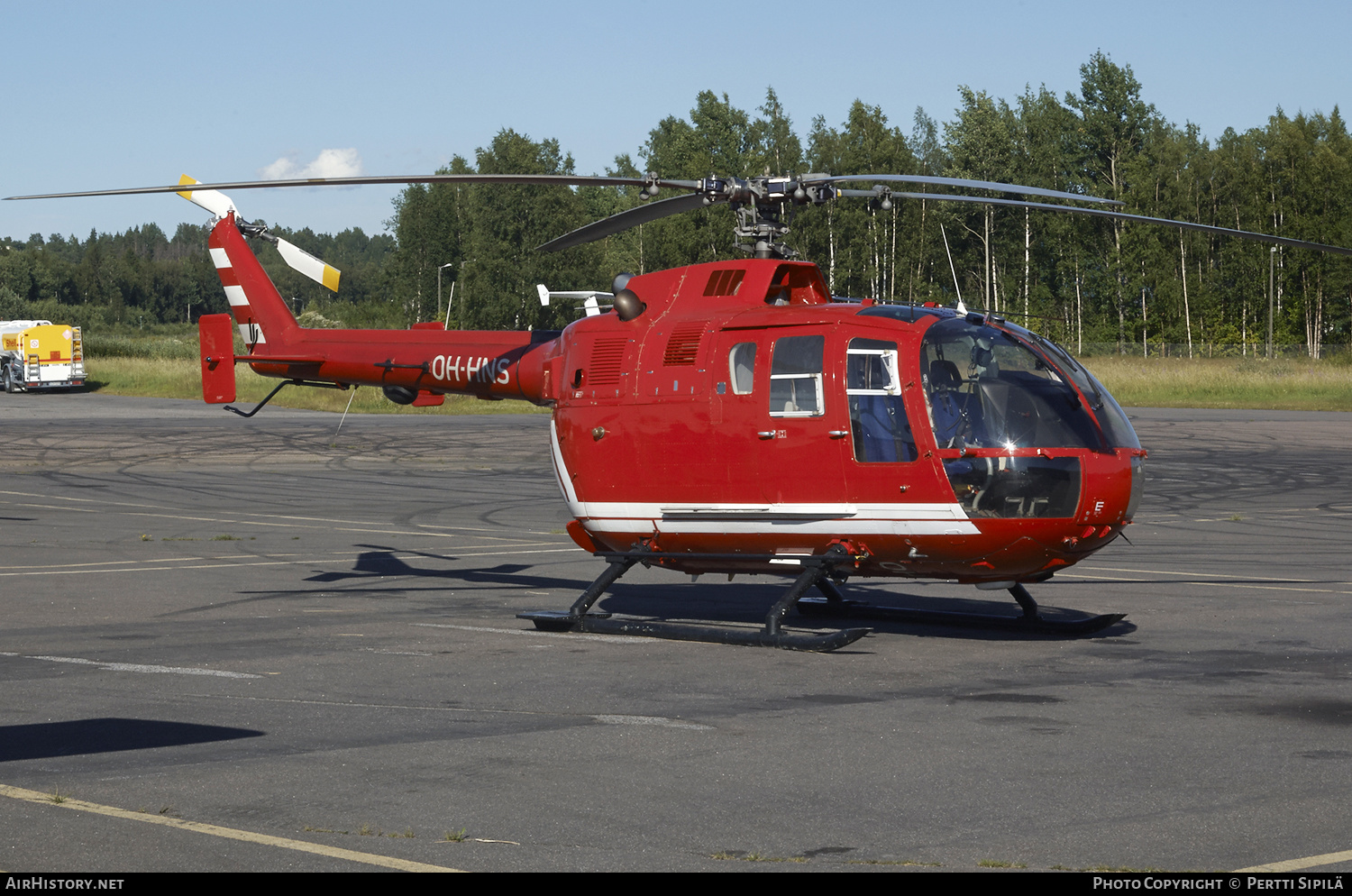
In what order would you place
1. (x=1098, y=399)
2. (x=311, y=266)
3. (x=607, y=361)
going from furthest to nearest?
(x=311, y=266)
(x=607, y=361)
(x=1098, y=399)

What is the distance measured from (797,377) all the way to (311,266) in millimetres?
6157

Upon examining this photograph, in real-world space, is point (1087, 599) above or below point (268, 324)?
below

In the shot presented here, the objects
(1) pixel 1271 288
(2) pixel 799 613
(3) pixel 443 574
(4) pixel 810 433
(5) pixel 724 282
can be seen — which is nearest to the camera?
(4) pixel 810 433

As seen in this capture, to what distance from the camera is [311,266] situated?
568 inches

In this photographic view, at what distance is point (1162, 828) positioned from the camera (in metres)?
6.03

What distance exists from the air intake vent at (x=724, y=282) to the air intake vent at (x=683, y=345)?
16.5 inches

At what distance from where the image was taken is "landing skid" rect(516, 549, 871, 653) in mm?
10953

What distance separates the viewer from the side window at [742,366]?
37.3 ft

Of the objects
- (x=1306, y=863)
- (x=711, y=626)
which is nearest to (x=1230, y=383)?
(x=711, y=626)

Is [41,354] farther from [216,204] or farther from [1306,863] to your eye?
[1306,863]
